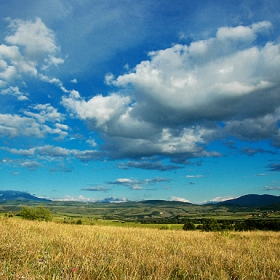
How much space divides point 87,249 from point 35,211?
48946mm

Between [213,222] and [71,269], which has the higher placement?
[71,269]

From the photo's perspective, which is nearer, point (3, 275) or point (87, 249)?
point (3, 275)

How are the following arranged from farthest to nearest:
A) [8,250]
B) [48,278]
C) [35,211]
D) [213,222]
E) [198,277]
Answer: [213,222], [35,211], [8,250], [198,277], [48,278]

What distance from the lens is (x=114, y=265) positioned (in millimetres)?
4938

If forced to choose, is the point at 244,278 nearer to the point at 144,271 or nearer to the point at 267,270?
the point at 267,270

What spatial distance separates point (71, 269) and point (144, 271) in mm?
1425

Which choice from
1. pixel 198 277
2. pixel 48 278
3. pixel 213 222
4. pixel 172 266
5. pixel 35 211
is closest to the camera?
pixel 48 278

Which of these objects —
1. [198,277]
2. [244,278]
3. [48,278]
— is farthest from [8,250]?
[244,278]

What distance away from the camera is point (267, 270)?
5379 millimetres

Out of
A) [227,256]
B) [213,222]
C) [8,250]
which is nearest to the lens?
[8,250]

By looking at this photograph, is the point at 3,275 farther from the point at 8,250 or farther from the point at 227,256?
the point at 227,256

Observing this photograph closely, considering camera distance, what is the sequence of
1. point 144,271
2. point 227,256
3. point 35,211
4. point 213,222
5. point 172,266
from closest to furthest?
point 144,271 < point 172,266 < point 227,256 < point 35,211 < point 213,222

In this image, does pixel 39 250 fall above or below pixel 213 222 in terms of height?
above

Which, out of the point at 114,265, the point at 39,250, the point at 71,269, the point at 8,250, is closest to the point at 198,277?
the point at 114,265
